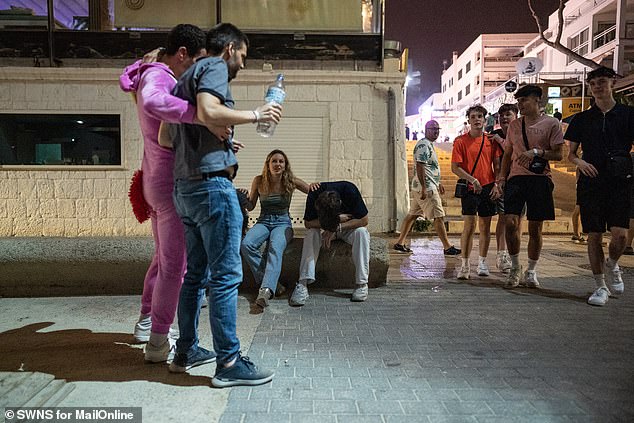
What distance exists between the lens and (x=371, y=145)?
9.27 meters

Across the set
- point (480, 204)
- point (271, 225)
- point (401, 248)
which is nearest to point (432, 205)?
point (401, 248)

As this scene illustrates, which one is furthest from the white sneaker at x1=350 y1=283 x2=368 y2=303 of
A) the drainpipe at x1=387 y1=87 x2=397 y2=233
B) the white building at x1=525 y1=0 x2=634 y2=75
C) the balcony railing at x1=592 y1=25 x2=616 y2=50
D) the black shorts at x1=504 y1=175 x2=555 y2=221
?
the balcony railing at x1=592 y1=25 x2=616 y2=50

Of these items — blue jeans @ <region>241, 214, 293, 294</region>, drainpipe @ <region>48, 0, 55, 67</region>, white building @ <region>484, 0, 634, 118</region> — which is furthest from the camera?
white building @ <region>484, 0, 634, 118</region>

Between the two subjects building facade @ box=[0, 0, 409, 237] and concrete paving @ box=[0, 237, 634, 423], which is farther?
building facade @ box=[0, 0, 409, 237]

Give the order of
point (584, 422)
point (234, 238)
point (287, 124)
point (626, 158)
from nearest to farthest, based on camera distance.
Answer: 1. point (584, 422)
2. point (234, 238)
3. point (626, 158)
4. point (287, 124)

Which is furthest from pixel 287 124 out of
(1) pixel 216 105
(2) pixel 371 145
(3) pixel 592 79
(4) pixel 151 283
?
(1) pixel 216 105

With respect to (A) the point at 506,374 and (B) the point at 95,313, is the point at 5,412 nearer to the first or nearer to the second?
(B) the point at 95,313

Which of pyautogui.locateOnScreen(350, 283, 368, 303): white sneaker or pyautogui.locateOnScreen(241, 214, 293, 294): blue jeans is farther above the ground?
pyautogui.locateOnScreen(241, 214, 293, 294): blue jeans

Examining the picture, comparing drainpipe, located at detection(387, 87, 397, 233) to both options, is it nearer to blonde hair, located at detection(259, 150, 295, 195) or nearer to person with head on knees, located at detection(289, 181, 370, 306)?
person with head on knees, located at detection(289, 181, 370, 306)

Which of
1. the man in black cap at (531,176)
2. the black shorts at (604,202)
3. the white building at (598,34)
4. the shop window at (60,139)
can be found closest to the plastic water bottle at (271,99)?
the man in black cap at (531,176)

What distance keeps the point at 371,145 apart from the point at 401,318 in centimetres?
597

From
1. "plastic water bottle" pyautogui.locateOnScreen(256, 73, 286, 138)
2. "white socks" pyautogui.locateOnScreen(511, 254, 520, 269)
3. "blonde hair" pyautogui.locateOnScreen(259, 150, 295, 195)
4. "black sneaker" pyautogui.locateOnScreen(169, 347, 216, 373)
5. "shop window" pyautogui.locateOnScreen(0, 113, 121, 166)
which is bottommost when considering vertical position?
"black sneaker" pyautogui.locateOnScreen(169, 347, 216, 373)

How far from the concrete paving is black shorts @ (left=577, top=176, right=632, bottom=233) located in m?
0.74

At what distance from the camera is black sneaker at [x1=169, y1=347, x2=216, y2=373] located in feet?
8.59
